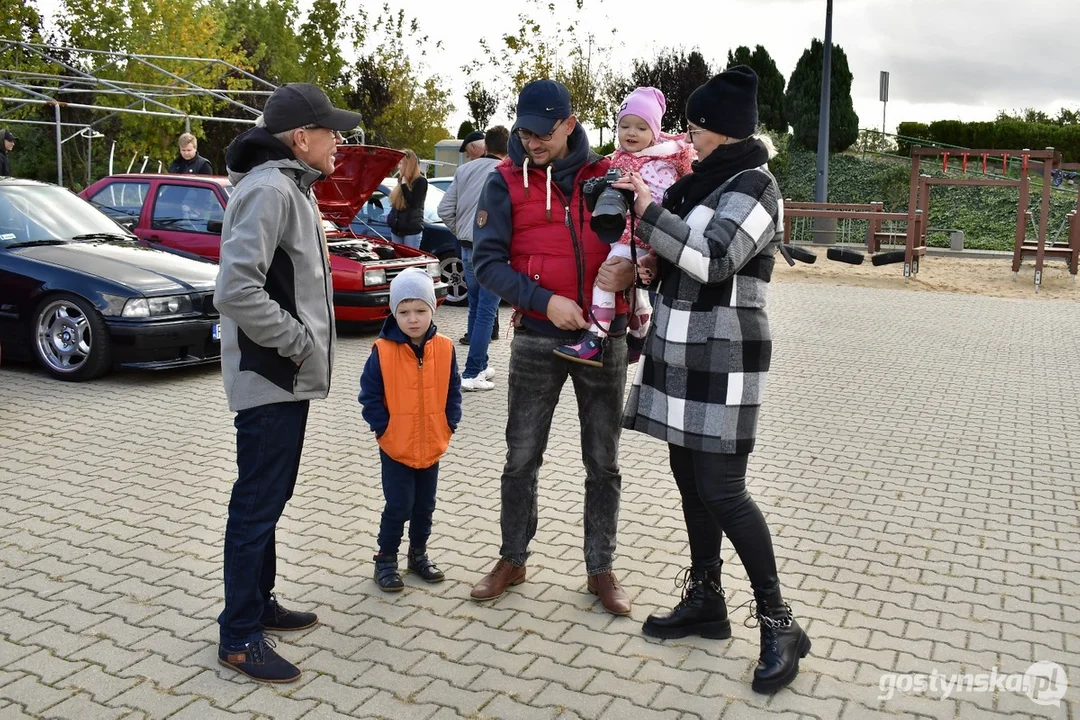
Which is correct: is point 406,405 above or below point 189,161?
below

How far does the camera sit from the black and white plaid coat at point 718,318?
3680 millimetres

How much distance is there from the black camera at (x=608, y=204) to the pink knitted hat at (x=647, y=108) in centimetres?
46

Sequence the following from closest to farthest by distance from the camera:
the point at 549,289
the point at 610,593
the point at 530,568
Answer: the point at 549,289
the point at 610,593
the point at 530,568

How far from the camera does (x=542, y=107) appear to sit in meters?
4.09

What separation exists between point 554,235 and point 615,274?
336 millimetres

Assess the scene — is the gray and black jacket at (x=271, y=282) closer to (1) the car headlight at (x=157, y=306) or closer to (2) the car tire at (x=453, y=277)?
(1) the car headlight at (x=157, y=306)

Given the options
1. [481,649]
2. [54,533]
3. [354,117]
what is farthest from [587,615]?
[54,533]

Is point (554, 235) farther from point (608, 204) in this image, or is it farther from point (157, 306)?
point (157, 306)

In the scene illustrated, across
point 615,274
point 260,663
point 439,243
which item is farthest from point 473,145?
point 260,663

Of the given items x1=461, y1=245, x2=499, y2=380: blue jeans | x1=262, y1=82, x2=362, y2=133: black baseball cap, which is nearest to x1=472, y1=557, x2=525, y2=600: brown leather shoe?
x1=262, y1=82, x2=362, y2=133: black baseball cap

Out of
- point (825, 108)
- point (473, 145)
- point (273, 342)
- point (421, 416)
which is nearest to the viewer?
point (273, 342)

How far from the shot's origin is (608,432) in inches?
173

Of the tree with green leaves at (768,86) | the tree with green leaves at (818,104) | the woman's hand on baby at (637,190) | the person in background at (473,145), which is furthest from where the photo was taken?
the tree with green leaves at (768,86)

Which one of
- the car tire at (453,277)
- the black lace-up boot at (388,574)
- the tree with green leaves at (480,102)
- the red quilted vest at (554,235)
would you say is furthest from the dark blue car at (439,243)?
the tree with green leaves at (480,102)
